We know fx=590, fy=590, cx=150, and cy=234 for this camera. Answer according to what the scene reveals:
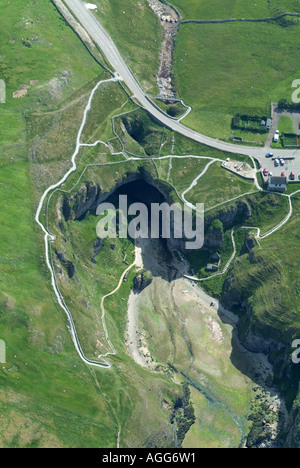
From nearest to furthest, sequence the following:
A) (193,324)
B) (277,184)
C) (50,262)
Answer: (50,262)
(193,324)
(277,184)

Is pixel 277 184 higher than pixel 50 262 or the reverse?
higher

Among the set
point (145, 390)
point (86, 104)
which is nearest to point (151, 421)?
point (145, 390)

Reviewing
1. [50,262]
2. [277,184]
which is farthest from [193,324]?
[277,184]

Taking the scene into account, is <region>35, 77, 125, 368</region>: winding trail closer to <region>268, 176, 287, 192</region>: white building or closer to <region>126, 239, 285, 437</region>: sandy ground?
<region>126, 239, 285, 437</region>: sandy ground

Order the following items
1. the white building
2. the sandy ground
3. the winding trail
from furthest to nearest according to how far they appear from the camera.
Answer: the white building → the sandy ground → the winding trail

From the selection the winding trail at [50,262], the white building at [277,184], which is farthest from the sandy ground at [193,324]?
the white building at [277,184]

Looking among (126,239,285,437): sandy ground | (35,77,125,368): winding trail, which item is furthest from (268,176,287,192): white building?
(35,77,125,368): winding trail

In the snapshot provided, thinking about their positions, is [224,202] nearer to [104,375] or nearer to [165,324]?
[165,324]

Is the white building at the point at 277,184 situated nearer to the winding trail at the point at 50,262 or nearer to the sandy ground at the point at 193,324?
the sandy ground at the point at 193,324

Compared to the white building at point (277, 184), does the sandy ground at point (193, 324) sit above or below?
below

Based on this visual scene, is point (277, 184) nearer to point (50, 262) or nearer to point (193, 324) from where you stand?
point (193, 324)

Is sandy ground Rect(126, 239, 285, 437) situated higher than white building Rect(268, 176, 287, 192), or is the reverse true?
white building Rect(268, 176, 287, 192)
